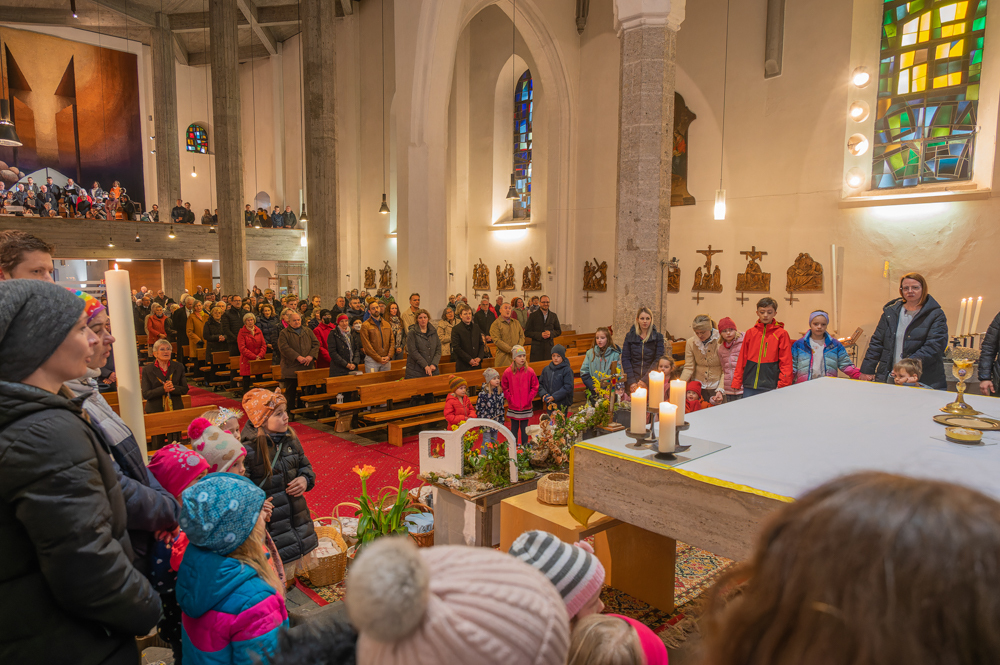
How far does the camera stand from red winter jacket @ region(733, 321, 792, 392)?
5.60 metres

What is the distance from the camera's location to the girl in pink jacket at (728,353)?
20.0ft

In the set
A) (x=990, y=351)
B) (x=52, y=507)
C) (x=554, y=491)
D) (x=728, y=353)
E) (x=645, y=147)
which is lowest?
(x=554, y=491)

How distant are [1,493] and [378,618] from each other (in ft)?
3.93

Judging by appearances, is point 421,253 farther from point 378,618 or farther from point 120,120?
point 120,120

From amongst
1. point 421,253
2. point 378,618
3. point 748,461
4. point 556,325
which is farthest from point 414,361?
point 378,618

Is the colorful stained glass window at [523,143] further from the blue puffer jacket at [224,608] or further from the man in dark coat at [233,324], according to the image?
the blue puffer jacket at [224,608]

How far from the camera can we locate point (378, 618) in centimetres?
69

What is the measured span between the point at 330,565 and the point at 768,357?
4.34 m

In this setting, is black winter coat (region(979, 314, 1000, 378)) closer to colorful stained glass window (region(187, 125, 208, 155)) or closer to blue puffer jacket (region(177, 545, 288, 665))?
blue puffer jacket (region(177, 545, 288, 665))

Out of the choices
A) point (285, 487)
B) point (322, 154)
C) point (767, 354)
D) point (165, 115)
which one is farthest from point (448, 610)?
point (165, 115)

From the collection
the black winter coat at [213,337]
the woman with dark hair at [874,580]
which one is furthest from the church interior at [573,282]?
the black winter coat at [213,337]

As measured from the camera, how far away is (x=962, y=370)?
2.62 meters

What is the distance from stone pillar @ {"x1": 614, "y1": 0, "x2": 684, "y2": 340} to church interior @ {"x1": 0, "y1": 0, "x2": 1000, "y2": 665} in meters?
0.05

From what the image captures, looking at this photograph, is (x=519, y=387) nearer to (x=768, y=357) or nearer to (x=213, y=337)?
(x=768, y=357)
